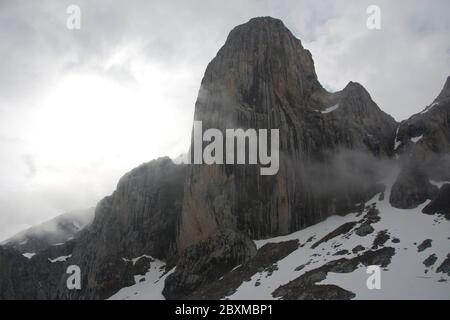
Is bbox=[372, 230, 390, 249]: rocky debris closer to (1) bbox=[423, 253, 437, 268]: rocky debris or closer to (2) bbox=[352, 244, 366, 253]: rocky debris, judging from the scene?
(2) bbox=[352, 244, 366, 253]: rocky debris

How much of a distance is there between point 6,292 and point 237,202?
249ft

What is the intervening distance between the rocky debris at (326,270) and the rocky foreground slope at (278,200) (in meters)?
0.18

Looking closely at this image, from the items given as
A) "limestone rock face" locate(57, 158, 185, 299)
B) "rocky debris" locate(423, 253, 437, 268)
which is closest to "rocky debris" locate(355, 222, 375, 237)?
"rocky debris" locate(423, 253, 437, 268)

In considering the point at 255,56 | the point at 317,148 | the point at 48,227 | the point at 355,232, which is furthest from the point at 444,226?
the point at 48,227

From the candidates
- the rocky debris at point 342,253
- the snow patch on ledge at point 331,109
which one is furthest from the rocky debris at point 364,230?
the snow patch on ledge at point 331,109

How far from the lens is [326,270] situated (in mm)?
52750

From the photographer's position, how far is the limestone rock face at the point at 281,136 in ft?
251

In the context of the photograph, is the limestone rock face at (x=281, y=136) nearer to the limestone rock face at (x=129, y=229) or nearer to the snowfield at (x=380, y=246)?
the snowfield at (x=380, y=246)

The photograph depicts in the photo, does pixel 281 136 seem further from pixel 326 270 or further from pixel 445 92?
pixel 326 270

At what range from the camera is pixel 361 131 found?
83.0 m

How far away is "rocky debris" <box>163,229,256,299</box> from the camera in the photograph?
222ft

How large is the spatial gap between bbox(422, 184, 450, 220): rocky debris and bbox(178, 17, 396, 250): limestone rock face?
13828 mm

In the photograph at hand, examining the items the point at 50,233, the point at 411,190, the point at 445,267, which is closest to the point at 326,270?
the point at 445,267
